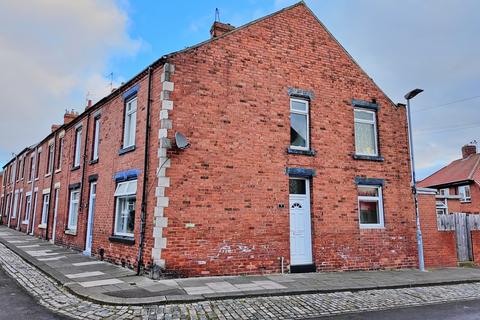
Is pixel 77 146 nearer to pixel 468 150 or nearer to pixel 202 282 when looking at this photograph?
pixel 202 282

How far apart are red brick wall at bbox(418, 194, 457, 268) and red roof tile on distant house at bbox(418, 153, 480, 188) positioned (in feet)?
58.3

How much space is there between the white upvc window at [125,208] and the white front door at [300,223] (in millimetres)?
4921

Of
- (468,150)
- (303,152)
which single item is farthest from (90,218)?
(468,150)

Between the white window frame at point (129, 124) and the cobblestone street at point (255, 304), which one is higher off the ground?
the white window frame at point (129, 124)

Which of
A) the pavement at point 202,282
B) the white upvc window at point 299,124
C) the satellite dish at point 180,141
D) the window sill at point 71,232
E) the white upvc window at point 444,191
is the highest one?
the white upvc window at point 299,124

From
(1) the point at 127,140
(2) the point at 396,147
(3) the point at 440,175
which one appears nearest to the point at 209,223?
(1) the point at 127,140

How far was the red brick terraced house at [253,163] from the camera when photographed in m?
9.93

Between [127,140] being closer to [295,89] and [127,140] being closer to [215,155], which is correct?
[215,155]

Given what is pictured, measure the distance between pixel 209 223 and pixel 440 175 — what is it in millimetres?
30528

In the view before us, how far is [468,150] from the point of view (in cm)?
3381

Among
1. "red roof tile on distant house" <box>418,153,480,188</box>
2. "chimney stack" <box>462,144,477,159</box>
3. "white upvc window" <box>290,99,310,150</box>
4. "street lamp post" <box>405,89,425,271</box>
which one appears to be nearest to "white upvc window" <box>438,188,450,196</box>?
"red roof tile on distant house" <box>418,153,480,188</box>

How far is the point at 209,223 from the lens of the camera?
999 centimetres

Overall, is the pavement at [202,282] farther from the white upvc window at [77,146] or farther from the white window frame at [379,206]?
the white upvc window at [77,146]

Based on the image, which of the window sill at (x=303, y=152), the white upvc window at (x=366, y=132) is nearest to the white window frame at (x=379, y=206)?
the white upvc window at (x=366, y=132)
